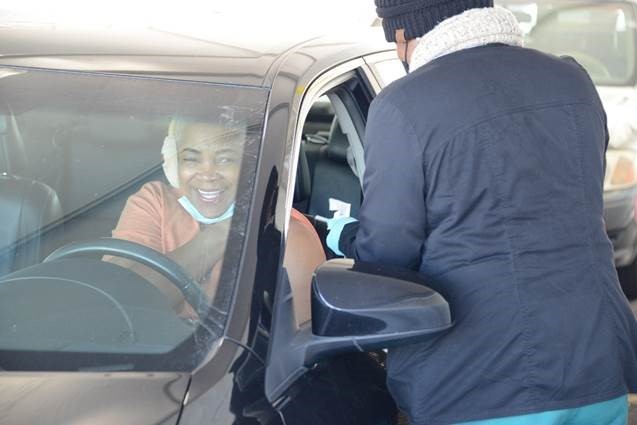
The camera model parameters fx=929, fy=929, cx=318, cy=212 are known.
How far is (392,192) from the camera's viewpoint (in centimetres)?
189

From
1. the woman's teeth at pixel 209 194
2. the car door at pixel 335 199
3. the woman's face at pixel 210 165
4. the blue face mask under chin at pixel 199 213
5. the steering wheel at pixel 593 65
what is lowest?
the steering wheel at pixel 593 65

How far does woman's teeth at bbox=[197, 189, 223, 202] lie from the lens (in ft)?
6.54

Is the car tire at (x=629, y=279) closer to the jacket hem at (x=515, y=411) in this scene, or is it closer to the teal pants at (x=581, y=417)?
the teal pants at (x=581, y=417)

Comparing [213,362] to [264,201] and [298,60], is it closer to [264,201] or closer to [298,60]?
[264,201]

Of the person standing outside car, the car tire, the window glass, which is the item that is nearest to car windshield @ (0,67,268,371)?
the person standing outside car

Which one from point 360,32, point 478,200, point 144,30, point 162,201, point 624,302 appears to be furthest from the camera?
point 360,32

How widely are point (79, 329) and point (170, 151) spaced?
0.56 meters

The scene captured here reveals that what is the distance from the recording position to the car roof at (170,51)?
214 centimetres

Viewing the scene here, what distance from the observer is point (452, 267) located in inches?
74.5

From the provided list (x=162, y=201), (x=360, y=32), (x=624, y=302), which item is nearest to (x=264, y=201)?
(x=162, y=201)

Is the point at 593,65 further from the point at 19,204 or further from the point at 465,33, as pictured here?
the point at 19,204

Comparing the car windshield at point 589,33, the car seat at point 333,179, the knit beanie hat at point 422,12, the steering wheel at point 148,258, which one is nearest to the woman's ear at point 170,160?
the steering wheel at point 148,258

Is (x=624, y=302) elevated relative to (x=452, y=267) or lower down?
lower down

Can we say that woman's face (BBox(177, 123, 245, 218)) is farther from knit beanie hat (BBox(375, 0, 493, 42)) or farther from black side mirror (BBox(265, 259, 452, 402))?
knit beanie hat (BBox(375, 0, 493, 42))
